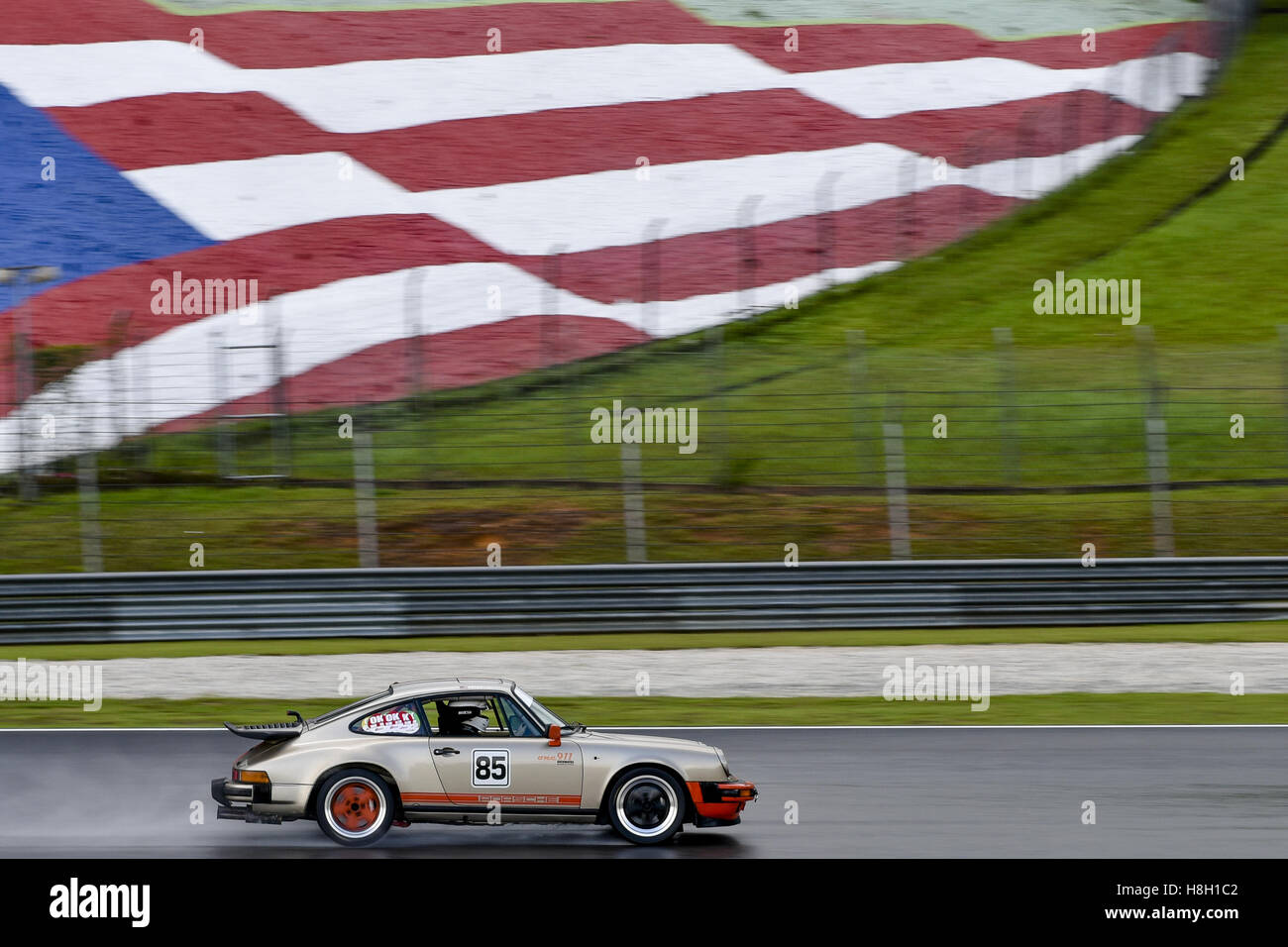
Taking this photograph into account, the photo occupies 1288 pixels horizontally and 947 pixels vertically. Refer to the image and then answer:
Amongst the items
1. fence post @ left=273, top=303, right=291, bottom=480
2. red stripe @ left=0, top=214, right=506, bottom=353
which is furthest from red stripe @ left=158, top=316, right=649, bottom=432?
red stripe @ left=0, top=214, right=506, bottom=353

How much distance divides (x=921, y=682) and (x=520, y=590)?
4125 mm

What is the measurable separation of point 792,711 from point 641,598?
10.7 feet

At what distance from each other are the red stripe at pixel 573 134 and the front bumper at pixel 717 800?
74.8 feet

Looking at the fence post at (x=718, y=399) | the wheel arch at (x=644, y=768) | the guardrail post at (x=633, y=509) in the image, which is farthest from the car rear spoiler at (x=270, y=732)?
the fence post at (x=718, y=399)

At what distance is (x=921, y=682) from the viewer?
39.0 ft

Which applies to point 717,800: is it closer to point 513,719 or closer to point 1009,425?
point 513,719

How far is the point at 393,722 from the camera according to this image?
23.3ft

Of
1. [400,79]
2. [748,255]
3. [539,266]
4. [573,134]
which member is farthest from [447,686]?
[400,79]

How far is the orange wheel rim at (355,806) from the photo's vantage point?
275 inches

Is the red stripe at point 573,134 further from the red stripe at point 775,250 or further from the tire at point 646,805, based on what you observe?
the tire at point 646,805

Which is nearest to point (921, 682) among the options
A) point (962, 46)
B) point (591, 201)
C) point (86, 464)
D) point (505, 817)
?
point (505, 817)

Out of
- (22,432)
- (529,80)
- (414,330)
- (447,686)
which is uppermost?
(529,80)

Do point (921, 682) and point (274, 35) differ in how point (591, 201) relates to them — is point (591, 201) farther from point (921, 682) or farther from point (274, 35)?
point (921, 682)

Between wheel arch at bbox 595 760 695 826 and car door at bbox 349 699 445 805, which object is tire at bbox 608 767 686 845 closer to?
wheel arch at bbox 595 760 695 826
